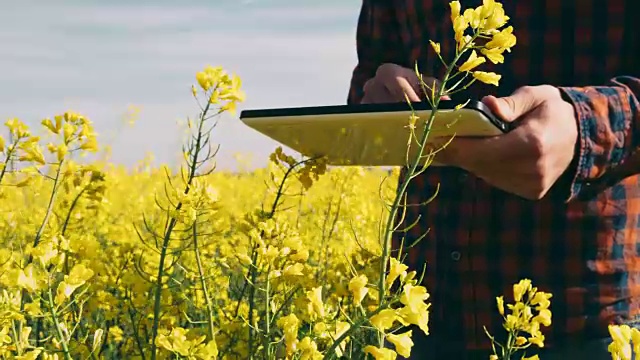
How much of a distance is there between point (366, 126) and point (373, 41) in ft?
3.10

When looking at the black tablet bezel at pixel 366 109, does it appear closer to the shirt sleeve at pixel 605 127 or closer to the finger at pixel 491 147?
the finger at pixel 491 147

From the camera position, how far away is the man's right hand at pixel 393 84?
5.71 ft

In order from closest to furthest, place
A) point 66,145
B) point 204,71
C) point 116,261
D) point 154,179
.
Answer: point 204,71 → point 66,145 → point 116,261 → point 154,179

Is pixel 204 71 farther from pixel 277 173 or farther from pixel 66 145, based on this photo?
pixel 66 145

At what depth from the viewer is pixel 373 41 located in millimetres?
2217

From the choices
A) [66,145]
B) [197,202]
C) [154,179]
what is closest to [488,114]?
[197,202]

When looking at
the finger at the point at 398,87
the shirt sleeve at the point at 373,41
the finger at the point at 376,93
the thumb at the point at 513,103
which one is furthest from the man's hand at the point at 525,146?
the shirt sleeve at the point at 373,41

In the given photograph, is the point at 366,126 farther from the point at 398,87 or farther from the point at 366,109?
the point at 398,87

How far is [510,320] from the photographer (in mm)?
1487

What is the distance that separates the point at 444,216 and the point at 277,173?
349 millimetres

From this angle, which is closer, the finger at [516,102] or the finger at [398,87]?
the finger at [516,102]

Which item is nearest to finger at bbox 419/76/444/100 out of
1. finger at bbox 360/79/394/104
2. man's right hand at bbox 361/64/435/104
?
man's right hand at bbox 361/64/435/104

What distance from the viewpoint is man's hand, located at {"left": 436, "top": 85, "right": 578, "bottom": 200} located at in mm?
1410

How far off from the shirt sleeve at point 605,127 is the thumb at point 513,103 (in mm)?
115
